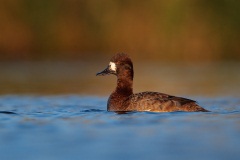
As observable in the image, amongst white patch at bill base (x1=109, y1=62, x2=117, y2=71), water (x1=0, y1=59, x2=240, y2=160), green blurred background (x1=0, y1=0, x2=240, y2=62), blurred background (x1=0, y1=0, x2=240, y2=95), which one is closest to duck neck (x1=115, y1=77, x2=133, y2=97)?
white patch at bill base (x1=109, y1=62, x2=117, y2=71)

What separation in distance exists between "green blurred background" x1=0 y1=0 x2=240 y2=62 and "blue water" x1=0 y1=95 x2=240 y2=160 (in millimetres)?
10469

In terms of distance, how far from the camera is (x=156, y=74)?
19125mm

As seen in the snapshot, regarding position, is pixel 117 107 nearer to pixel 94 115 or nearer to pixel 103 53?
pixel 94 115

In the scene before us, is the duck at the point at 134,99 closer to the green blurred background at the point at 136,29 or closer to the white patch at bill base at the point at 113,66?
the white patch at bill base at the point at 113,66

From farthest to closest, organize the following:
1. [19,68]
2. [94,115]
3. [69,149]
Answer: [19,68], [94,115], [69,149]

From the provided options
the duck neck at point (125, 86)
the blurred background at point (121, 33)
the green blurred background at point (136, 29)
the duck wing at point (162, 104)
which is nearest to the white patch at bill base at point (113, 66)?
the duck neck at point (125, 86)

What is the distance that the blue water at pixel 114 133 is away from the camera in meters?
7.54

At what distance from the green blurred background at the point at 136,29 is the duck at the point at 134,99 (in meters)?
10.8

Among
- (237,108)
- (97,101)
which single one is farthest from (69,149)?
(97,101)

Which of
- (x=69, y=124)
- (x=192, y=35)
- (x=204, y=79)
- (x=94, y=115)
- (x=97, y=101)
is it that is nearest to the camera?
(x=69, y=124)

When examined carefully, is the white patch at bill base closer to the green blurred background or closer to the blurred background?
the blurred background

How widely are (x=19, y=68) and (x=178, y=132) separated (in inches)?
501

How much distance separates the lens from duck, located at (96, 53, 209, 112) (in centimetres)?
1064

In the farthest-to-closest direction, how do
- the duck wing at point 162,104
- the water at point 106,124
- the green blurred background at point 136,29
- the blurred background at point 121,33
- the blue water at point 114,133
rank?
the green blurred background at point 136,29
the blurred background at point 121,33
the duck wing at point 162,104
the water at point 106,124
the blue water at point 114,133
